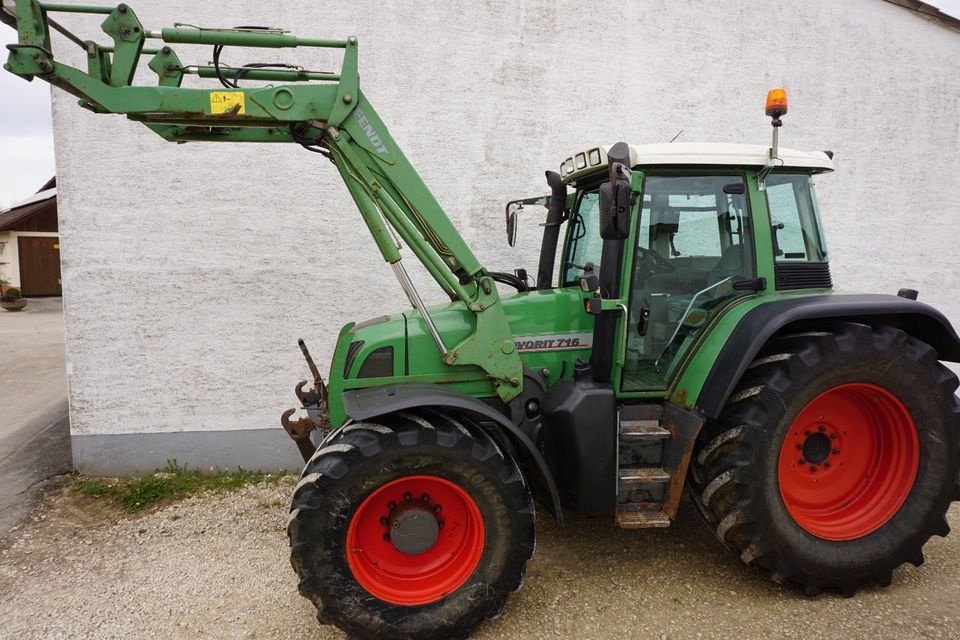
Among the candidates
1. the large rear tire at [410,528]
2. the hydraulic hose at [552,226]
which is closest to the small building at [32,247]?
the hydraulic hose at [552,226]

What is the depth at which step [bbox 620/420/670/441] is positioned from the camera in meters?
2.94

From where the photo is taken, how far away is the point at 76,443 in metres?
4.43

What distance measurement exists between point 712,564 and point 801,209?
2.11 metres

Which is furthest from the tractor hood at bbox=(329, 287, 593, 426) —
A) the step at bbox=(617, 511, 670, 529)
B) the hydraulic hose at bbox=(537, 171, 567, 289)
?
the step at bbox=(617, 511, 670, 529)

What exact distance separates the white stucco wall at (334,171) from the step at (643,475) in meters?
2.33

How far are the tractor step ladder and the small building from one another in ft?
77.1

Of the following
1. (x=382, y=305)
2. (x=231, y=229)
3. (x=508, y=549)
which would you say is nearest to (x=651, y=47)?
(x=382, y=305)

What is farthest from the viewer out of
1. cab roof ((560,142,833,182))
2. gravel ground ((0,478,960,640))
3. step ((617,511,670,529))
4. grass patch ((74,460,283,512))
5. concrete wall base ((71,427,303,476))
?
concrete wall base ((71,427,303,476))

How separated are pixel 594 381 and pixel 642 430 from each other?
37 cm

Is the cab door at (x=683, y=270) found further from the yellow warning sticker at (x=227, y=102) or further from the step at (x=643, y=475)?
the yellow warning sticker at (x=227, y=102)

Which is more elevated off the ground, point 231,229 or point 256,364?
point 231,229

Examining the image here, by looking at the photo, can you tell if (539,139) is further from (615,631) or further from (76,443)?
(76,443)

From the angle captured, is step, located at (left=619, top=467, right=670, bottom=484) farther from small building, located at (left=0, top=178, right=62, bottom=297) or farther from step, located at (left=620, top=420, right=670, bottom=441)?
small building, located at (left=0, top=178, right=62, bottom=297)

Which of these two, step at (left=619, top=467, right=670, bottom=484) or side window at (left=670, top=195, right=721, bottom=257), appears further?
side window at (left=670, top=195, right=721, bottom=257)
